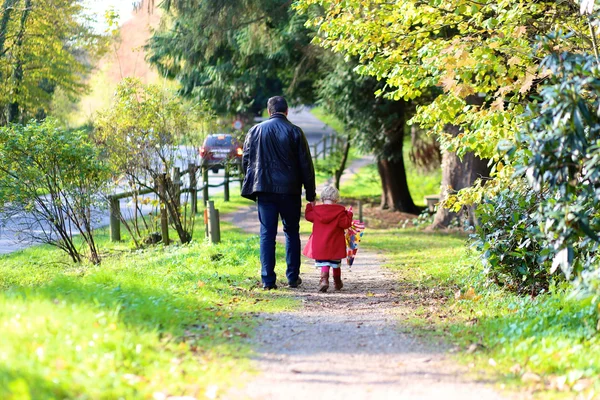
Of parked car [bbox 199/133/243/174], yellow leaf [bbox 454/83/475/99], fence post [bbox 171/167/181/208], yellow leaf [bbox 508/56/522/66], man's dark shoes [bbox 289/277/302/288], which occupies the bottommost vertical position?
man's dark shoes [bbox 289/277/302/288]

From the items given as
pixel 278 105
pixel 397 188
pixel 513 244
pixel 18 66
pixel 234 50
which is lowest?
A: pixel 397 188

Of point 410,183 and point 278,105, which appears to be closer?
Result: point 278,105

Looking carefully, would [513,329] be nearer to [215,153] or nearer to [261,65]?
[215,153]

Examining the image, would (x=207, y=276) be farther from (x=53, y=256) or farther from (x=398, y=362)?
(x=53, y=256)

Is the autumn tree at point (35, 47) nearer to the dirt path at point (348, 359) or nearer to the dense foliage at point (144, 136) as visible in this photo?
the dense foliage at point (144, 136)

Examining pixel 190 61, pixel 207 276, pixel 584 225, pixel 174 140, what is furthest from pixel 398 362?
pixel 190 61

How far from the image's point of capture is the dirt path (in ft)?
17.0

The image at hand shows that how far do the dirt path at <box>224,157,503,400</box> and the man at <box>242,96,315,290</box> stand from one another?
948mm

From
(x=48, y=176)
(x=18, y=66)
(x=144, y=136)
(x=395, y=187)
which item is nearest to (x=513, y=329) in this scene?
(x=48, y=176)

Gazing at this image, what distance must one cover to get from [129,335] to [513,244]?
179 inches

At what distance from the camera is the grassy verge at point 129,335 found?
4.45m

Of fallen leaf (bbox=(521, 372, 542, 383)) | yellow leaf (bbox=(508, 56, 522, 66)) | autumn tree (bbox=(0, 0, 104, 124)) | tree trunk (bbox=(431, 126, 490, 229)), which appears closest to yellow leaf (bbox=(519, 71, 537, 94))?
yellow leaf (bbox=(508, 56, 522, 66))

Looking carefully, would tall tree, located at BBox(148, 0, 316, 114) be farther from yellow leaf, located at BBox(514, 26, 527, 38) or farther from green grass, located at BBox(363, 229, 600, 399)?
green grass, located at BBox(363, 229, 600, 399)

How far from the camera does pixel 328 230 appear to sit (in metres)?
9.39
